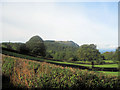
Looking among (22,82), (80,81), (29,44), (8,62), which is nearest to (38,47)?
(29,44)

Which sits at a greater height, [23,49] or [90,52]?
[23,49]

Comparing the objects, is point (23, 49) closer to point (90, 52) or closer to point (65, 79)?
point (90, 52)

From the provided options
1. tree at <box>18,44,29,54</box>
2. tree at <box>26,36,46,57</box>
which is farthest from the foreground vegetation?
tree at <box>18,44,29,54</box>

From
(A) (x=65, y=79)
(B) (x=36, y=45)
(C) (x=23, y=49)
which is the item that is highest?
(B) (x=36, y=45)

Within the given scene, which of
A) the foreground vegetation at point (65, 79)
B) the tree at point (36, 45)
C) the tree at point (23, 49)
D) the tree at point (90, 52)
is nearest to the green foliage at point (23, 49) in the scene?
the tree at point (23, 49)

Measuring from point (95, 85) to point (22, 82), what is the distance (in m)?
2.84

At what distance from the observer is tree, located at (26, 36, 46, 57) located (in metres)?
15.7

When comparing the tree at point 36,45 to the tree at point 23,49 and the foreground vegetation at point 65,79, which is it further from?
the foreground vegetation at point 65,79

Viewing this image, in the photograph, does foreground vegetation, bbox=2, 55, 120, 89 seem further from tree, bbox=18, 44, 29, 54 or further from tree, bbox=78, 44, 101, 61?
tree, bbox=18, 44, 29, 54

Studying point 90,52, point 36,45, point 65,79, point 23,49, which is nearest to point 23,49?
point 23,49

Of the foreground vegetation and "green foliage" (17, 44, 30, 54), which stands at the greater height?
"green foliage" (17, 44, 30, 54)

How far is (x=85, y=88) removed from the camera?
3170mm

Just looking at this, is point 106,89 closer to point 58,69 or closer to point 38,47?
point 58,69

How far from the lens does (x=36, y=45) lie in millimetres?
17812
